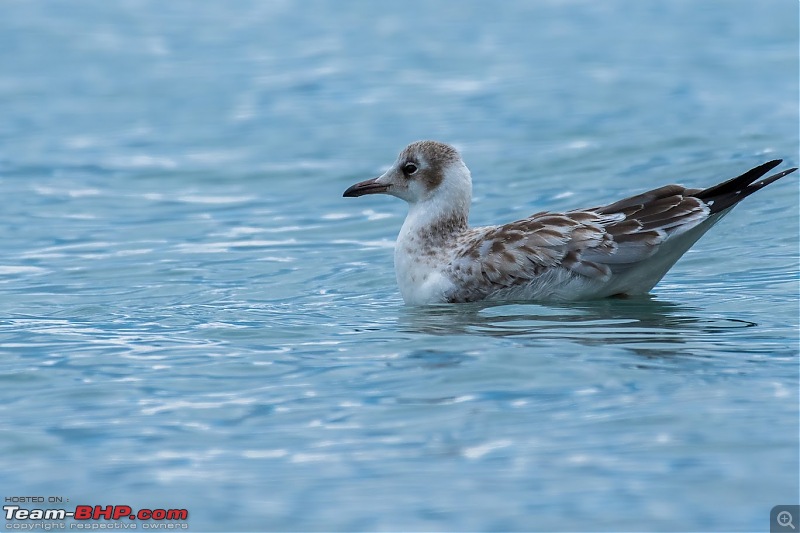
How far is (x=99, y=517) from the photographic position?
6930mm

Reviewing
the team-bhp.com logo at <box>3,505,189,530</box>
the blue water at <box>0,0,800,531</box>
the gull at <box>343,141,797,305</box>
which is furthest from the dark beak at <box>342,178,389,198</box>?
the team-bhp.com logo at <box>3,505,189,530</box>

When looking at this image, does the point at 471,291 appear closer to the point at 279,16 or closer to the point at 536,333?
the point at 536,333

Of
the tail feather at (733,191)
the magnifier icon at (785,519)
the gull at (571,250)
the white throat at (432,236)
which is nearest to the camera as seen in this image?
the magnifier icon at (785,519)

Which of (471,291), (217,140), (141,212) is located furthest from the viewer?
(217,140)

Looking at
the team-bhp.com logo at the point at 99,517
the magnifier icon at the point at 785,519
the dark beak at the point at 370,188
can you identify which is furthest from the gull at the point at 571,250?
the team-bhp.com logo at the point at 99,517

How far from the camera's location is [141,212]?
1614 centimetres

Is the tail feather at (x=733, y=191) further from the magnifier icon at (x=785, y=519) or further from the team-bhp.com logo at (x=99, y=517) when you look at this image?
the team-bhp.com logo at (x=99, y=517)

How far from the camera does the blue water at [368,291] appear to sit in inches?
280

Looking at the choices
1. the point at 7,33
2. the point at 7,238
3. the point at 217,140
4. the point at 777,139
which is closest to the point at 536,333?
the point at 7,238

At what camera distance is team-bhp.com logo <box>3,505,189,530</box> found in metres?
6.84

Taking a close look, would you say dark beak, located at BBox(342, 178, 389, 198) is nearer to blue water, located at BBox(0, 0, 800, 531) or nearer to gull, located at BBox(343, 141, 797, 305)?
gull, located at BBox(343, 141, 797, 305)

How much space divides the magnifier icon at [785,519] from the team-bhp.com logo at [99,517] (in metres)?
2.79

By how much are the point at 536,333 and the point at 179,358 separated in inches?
96.0

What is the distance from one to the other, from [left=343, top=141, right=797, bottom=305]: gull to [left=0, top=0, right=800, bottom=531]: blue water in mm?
208
